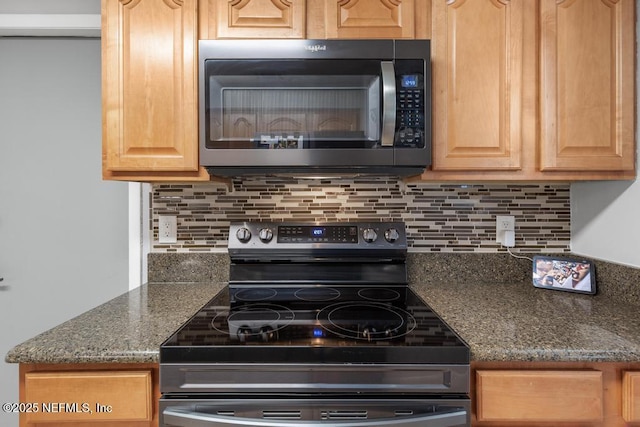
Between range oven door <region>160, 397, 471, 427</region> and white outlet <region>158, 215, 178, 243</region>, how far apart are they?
83 centimetres

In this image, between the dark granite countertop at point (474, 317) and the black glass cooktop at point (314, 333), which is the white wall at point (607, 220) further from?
the black glass cooktop at point (314, 333)

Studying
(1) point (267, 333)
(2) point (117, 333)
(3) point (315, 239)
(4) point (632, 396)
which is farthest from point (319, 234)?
(4) point (632, 396)

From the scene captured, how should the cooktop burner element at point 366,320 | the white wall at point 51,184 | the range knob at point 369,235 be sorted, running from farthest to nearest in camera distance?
the white wall at point 51,184 → the range knob at point 369,235 → the cooktop burner element at point 366,320

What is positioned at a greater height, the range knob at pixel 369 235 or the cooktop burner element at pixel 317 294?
the range knob at pixel 369 235

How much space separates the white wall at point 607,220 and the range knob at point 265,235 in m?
1.31

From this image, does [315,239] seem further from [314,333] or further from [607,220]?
[607,220]

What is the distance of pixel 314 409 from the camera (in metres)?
0.92

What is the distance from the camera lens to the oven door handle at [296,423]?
897mm

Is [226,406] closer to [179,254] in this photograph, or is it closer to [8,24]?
[179,254]

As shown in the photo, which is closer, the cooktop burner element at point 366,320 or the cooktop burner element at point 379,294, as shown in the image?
the cooktop burner element at point 366,320

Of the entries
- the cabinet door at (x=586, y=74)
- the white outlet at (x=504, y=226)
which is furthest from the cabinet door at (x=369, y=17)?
the white outlet at (x=504, y=226)

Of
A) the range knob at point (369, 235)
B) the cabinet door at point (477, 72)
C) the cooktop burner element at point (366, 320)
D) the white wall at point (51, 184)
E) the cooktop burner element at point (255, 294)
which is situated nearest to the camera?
the cooktop burner element at point (366, 320)

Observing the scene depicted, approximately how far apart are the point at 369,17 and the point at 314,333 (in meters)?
1.08

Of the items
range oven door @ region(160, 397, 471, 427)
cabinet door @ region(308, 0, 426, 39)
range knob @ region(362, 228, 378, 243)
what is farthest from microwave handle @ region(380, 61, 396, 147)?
range oven door @ region(160, 397, 471, 427)
